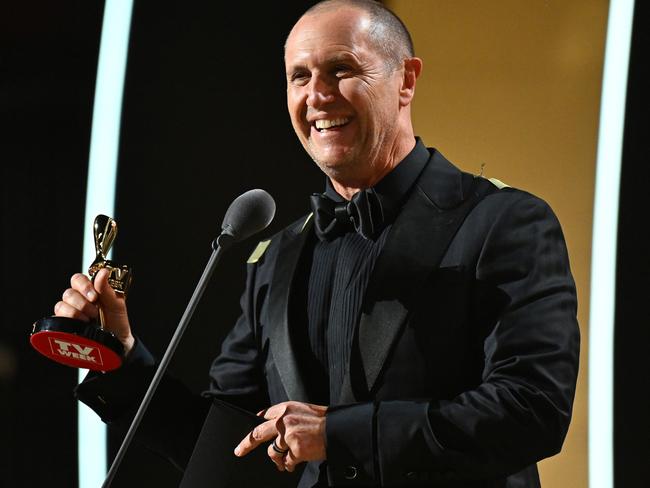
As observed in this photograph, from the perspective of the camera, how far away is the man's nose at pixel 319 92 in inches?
65.2

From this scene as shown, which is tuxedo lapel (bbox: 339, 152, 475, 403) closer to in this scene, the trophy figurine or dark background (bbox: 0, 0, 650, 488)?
the trophy figurine

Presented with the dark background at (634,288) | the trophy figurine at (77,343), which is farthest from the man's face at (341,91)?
the dark background at (634,288)

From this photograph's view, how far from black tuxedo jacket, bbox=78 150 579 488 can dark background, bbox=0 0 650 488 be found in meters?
0.65

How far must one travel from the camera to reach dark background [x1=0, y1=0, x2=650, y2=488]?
232 cm

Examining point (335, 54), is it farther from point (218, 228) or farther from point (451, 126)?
point (218, 228)

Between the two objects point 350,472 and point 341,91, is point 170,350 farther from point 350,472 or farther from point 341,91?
point 341,91

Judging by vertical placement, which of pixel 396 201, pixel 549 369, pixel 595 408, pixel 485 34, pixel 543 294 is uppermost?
pixel 485 34

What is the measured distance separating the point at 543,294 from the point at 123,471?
4.18 ft

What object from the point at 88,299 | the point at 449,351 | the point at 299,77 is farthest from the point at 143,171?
the point at 449,351

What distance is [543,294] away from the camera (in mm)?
1467

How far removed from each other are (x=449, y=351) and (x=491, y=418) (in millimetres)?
166

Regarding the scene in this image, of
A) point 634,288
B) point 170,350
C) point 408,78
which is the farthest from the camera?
point 634,288

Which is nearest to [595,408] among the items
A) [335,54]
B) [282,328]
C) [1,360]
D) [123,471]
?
[282,328]

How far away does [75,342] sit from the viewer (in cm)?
145
